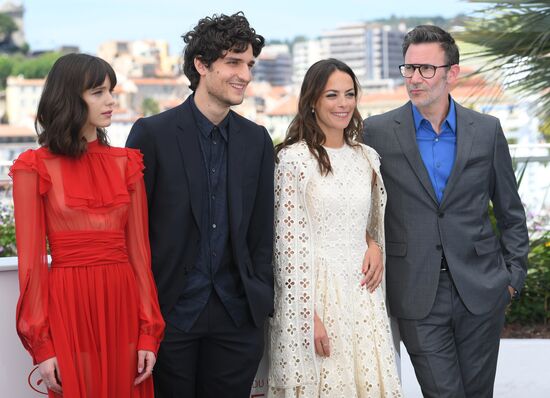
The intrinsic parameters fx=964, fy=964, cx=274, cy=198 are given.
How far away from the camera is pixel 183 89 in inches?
4749

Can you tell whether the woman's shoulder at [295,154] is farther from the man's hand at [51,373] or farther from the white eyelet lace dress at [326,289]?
the man's hand at [51,373]

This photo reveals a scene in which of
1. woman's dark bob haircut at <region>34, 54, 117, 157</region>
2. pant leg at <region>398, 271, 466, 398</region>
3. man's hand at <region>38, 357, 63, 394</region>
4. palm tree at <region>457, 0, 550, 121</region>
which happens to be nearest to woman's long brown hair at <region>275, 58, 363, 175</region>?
pant leg at <region>398, 271, 466, 398</region>

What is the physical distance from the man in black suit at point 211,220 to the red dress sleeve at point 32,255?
40 centimetres

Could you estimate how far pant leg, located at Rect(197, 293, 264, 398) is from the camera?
2.85 meters

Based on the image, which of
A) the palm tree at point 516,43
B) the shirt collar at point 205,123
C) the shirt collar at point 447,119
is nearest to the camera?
the shirt collar at point 205,123

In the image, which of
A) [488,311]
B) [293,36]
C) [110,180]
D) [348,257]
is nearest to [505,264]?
[488,311]

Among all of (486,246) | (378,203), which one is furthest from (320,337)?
(486,246)

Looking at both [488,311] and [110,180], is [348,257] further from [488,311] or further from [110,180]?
[110,180]

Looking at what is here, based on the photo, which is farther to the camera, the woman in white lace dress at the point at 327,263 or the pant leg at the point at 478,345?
the pant leg at the point at 478,345

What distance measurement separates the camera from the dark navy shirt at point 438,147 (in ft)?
10.9

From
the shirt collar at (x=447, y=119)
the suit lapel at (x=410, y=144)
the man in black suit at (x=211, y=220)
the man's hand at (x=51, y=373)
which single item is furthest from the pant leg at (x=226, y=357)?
the shirt collar at (x=447, y=119)

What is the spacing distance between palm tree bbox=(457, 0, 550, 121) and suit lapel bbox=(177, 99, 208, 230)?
3.05m

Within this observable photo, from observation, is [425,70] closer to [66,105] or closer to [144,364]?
[66,105]

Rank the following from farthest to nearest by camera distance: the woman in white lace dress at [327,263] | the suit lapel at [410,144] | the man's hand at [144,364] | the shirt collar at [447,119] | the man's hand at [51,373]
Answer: the shirt collar at [447,119], the suit lapel at [410,144], the woman in white lace dress at [327,263], the man's hand at [144,364], the man's hand at [51,373]
